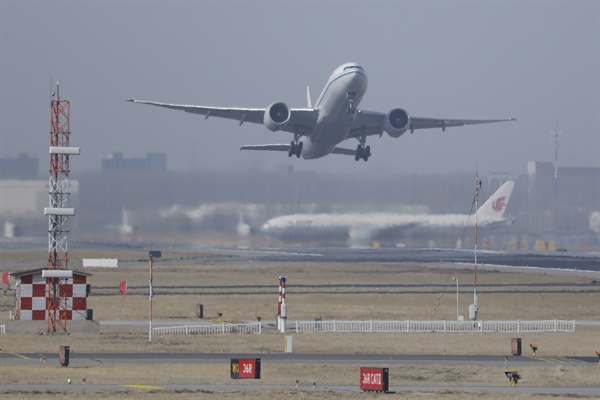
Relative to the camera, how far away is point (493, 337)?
4997cm

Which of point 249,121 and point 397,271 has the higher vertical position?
point 249,121

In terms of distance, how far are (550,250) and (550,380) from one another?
10433cm

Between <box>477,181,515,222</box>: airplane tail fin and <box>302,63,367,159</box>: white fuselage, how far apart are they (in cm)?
5390

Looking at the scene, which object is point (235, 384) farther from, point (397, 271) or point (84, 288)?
point (397, 271)

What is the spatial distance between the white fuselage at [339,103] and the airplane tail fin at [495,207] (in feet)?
177

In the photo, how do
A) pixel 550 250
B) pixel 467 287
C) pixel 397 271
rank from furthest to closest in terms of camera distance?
pixel 550 250 → pixel 397 271 → pixel 467 287

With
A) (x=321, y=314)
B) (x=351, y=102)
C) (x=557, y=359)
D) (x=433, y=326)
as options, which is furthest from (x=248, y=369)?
(x=351, y=102)

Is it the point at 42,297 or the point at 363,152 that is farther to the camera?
the point at 363,152

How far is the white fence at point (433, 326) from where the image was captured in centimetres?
5162

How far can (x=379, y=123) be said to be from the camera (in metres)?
78.1

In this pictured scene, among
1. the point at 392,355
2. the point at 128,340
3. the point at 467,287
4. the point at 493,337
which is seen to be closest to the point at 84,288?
the point at 128,340

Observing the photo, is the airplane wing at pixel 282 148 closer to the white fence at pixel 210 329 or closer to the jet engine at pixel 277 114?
the jet engine at pixel 277 114

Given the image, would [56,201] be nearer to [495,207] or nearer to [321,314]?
[321,314]

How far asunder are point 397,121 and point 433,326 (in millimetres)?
26991
